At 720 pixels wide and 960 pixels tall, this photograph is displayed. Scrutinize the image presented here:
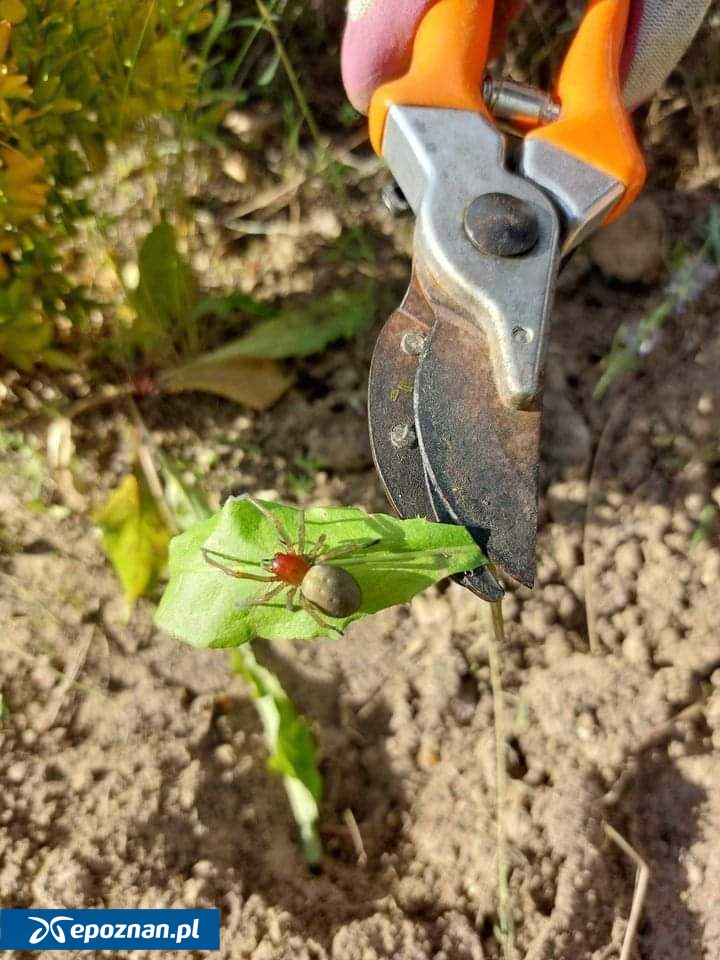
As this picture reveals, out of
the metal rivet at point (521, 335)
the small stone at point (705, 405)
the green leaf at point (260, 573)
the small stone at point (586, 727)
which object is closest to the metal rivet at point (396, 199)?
the metal rivet at point (521, 335)

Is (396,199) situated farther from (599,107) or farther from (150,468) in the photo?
(150,468)

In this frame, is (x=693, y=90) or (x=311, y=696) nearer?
(x=311, y=696)

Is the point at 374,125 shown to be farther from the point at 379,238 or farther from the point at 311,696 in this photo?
the point at 311,696

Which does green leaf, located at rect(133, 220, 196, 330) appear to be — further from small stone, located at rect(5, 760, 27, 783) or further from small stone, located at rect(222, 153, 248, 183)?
small stone, located at rect(5, 760, 27, 783)

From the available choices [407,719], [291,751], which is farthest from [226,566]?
[407,719]

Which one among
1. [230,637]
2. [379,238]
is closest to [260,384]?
[379,238]
